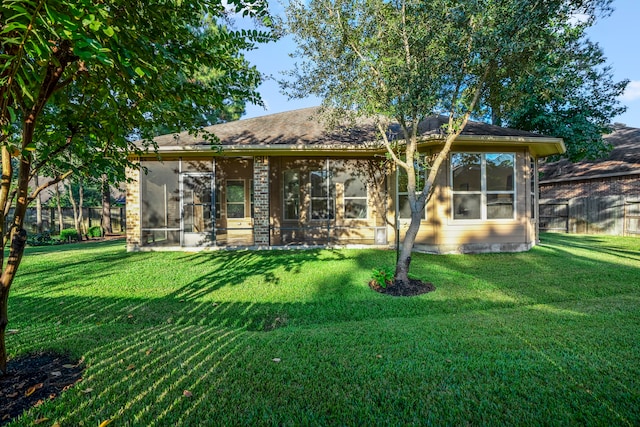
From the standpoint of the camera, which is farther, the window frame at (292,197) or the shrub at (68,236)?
the shrub at (68,236)

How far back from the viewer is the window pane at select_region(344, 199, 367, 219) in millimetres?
10859

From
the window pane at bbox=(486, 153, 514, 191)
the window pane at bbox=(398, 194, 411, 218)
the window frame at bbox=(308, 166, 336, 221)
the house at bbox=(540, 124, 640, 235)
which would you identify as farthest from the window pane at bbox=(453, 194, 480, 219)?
the house at bbox=(540, 124, 640, 235)

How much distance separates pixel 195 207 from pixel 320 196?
4.36 metres

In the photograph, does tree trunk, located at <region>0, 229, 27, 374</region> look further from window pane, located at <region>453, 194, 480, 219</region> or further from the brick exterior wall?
the brick exterior wall

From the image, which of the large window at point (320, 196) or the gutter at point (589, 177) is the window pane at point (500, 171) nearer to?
the large window at point (320, 196)

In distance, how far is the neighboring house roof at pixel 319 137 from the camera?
27.2 ft

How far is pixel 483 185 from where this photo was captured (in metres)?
8.73

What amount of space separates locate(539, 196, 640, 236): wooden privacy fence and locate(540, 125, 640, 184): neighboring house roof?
75.9 inches

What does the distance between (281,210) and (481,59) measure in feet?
25.4

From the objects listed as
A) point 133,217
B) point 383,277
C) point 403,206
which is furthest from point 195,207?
point 383,277

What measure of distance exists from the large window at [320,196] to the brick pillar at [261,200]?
201cm

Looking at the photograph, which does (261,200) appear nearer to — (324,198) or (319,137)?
(324,198)

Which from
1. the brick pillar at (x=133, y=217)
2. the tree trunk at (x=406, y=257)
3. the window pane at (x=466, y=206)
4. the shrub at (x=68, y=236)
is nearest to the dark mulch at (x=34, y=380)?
the tree trunk at (x=406, y=257)

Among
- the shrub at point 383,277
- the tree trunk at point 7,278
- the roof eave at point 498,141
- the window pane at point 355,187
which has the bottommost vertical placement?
the shrub at point 383,277
